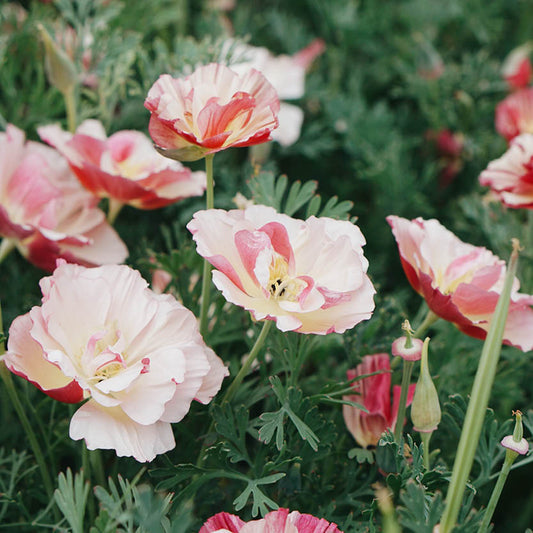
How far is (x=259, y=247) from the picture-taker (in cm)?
38

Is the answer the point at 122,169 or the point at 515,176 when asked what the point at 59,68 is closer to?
the point at 122,169

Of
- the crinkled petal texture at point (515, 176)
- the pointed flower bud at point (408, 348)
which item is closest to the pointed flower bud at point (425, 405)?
the pointed flower bud at point (408, 348)

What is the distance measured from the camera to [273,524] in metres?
0.36

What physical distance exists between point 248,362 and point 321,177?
53 centimetres

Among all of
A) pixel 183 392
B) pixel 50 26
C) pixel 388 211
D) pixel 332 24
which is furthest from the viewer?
pixel 332 24

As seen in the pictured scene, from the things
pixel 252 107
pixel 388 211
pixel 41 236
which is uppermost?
pixel 252 107

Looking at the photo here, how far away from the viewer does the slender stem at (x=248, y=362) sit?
1.31ft

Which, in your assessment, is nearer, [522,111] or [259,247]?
[259,247]

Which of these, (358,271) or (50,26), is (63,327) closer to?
(358,271)

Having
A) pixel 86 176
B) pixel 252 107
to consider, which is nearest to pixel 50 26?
pixel 86 176

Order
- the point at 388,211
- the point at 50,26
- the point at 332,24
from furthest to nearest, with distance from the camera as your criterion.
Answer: the point at 332,24, the point at 388,211, the point at 50,26

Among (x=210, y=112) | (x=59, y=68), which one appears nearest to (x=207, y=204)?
(x=210, y=112)

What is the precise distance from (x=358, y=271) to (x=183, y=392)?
0.12m

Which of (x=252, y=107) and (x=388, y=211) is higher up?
(x=252, y=107)
